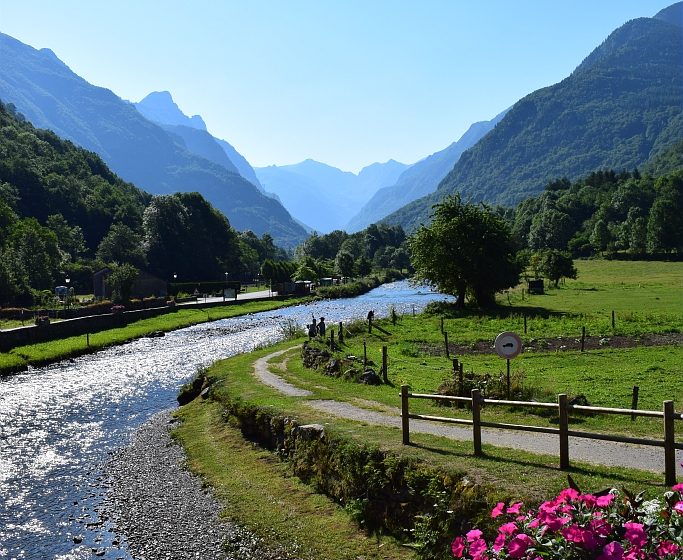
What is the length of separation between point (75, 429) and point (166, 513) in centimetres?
1274

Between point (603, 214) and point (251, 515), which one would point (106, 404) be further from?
point (603, 214)

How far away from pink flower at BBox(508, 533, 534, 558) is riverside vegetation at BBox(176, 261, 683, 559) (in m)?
5.58

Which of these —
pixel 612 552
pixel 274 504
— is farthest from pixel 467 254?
pixel 612 552

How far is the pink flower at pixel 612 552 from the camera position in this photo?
602cm

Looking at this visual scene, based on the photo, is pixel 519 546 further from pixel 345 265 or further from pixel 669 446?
pixel 345 265

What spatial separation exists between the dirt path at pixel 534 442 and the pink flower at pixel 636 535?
7222 mm

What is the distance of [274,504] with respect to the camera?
17.5 meters

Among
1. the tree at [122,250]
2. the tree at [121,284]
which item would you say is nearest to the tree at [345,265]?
the tree at [122,250]

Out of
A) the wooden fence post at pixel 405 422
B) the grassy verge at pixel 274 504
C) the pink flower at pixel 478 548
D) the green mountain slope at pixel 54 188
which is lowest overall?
the grassy verge at pixel 274 504

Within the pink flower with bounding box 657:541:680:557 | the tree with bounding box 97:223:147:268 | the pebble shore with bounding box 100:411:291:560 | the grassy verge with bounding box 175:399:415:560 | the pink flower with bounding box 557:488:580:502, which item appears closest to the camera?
the pink flower with bounding box 657:541:680:557

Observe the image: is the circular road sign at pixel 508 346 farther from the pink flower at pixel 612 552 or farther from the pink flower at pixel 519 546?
the pink flower at pixel 612 552

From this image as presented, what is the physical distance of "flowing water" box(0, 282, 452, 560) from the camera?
17172 millimetres

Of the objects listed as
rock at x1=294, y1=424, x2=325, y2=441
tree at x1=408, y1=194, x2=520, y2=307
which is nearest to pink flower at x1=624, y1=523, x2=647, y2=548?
rock at x1=294, y1=424, x2=325, y2=441

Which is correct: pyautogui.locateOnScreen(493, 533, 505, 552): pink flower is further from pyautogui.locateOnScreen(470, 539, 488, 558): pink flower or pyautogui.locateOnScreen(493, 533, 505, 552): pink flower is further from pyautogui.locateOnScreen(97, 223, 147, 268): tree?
pyautogui.locateOnScreen(97, 223, 147, 268): tree
